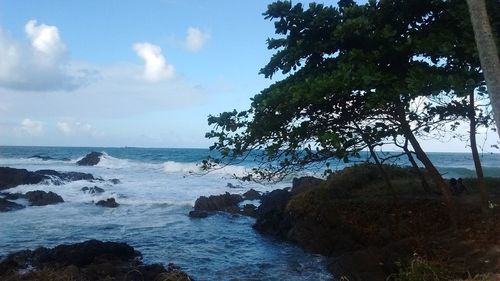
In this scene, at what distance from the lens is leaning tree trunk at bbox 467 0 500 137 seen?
5.54m

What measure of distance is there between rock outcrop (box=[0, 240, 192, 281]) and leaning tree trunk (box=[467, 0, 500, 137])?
7.45 meters

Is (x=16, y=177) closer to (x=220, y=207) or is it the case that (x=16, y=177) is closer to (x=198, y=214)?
(x=220, y=207)

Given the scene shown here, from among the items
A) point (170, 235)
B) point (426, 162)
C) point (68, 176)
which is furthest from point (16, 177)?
point (426, 162)

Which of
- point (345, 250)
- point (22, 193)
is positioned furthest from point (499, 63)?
point (22, 193)

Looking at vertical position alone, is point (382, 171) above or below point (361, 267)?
above

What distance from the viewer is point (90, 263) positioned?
12492mm

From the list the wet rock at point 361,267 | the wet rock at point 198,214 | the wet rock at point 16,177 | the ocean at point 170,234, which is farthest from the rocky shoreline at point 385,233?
the wet rock at point 16,177

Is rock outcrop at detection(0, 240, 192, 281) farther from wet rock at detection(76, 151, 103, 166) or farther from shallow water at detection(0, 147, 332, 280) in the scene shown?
wet rock at detection(76, 151, 103, 166)

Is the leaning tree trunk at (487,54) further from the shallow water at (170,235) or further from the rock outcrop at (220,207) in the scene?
the rock outcrop at (220,207)

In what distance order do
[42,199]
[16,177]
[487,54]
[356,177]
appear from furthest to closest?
[16,177], [42,199], [356,177], [487,54]

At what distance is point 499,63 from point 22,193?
30750 millimetres

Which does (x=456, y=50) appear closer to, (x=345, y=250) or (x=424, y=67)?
(x=424, y=67)

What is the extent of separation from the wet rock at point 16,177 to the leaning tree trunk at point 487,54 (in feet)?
114

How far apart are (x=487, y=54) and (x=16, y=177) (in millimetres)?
36250
